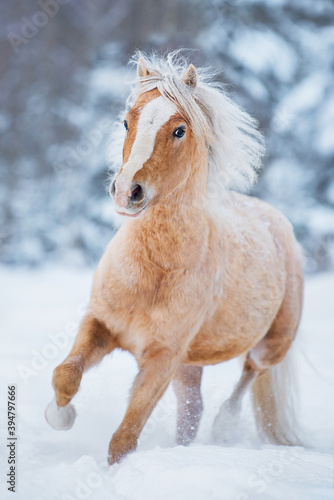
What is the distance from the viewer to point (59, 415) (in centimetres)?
255

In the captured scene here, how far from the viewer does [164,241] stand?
8.49 feet

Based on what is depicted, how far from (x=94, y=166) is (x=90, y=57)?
2.47 metres

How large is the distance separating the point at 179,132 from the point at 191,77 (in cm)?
38

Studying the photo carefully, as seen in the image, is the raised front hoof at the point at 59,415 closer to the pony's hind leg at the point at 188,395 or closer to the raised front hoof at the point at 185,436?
the raised front hoof at the point at 185,436

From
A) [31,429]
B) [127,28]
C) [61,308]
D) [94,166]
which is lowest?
[31,429]

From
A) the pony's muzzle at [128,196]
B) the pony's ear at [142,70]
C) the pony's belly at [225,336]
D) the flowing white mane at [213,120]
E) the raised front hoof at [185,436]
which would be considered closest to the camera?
the pony's muzzle at [128,196]

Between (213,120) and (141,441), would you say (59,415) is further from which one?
(213,120)

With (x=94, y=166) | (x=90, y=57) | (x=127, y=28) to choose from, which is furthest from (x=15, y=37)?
(x=94, y=166)

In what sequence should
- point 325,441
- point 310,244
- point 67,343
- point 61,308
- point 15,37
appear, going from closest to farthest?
point 325,441 < point 67,343 < point 61,308 < point 310,244 < point 15,37

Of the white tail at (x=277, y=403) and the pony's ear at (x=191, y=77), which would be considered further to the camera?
the white tail at (x=277, y=403)

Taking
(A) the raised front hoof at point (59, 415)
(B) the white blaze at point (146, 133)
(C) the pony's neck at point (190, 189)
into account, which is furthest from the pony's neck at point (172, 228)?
(A) the raised front hoof at point (59, 415)

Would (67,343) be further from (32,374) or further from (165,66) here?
(165,66)

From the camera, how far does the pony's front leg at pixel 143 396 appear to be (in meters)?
2.38

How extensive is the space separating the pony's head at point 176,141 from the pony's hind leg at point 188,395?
4.48 feet
